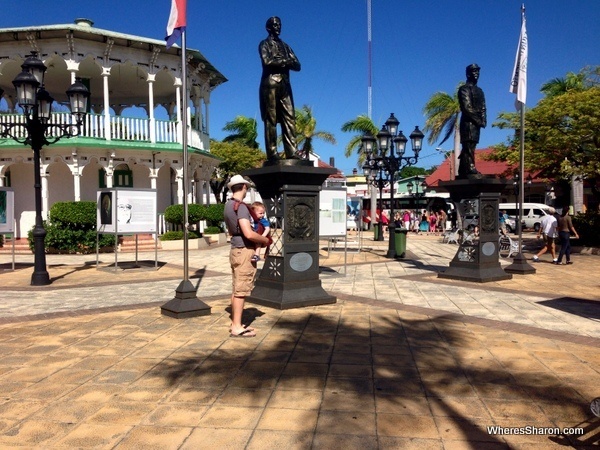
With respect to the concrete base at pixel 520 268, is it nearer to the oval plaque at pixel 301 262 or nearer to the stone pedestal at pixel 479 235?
the stone pedestal at pixel 479 235

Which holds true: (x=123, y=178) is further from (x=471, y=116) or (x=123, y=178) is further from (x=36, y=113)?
(x=471, y=116)

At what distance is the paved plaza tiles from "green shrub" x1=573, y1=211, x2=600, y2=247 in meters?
10.7

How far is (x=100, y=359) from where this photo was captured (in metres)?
4.95

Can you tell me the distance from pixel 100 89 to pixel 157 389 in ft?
72.9

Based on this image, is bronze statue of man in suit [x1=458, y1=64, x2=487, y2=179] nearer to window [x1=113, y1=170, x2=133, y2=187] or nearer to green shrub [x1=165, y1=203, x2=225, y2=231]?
green shrub [x1=165, y1=203, x2=225, y2=231]

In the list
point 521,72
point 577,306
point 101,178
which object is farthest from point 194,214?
point 577,306

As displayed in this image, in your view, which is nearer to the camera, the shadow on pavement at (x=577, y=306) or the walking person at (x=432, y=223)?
the shadow on pavement at (x=577, y=306)

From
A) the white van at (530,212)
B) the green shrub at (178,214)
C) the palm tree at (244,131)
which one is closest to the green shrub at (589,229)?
the green shrub at (178,214)

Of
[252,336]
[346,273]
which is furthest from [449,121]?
[252,336]

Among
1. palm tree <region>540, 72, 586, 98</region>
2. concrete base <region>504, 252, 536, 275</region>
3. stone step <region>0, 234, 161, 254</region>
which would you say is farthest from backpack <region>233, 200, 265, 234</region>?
palm tree <region>540, 72, 586, 98</region>

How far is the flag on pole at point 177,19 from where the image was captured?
7188 millimetres

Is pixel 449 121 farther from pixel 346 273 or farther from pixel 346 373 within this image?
pixel 346 373

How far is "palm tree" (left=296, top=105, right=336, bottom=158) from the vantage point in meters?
34.7

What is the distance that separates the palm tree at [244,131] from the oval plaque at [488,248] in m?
31.6
